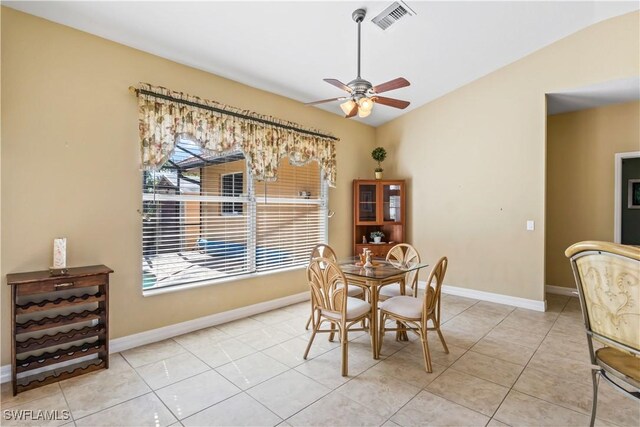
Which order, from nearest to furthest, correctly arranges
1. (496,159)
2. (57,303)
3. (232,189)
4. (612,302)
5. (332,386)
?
(612,302), (332,386), (57,303), (232,189), (496,159)

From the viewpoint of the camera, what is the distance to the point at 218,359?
283 cm

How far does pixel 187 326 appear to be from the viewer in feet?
11.3

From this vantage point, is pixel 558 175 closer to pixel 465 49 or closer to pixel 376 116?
pixel 465 49

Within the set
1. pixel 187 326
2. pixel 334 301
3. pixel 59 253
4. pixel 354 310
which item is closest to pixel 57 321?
pixel 59 253

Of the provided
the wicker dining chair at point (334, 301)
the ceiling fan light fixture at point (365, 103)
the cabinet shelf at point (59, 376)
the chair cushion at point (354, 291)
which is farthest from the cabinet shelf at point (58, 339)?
the ceiling fan light fixture at point (365, 103)

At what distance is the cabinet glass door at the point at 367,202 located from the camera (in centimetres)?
541

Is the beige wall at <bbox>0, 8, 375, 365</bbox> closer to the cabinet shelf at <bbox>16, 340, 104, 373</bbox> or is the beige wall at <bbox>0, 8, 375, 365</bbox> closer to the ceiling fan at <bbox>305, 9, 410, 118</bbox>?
the cabinet shelf at <bbox>16, 340, 104, 373</bbox>

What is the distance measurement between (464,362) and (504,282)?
7.50 ft

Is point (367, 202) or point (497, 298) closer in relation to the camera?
point (497, 298)

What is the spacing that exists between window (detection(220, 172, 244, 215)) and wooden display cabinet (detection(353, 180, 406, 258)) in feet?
7.14

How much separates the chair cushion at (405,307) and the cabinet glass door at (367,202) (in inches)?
98.2

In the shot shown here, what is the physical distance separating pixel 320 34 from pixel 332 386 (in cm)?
327

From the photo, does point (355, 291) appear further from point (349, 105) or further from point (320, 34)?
point (320, 34)

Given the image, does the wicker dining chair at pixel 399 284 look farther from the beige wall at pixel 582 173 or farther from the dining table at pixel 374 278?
the beige wall at pixel 582 173
